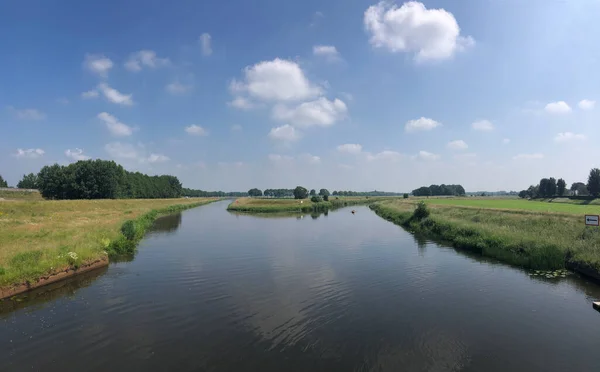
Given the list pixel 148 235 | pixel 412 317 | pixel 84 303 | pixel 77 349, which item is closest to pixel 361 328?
pixel 412 317

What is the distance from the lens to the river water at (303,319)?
38.0ft

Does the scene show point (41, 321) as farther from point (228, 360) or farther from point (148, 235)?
point (148, 235)

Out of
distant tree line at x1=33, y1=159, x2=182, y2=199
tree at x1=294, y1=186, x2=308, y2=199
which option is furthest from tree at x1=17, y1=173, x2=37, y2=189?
tree at x1=294, y1=186, x2=308, y2=199

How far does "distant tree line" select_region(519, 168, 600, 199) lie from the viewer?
10906 centimetres

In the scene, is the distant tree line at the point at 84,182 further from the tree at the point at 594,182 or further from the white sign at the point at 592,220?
the tree at the point at 594,182

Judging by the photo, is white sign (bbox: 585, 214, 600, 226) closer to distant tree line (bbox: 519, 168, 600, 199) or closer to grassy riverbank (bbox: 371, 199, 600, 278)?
grassy riverbank (bbox: 371, 199, 600, 278)

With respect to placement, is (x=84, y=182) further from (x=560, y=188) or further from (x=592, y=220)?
(x=560, y=188)

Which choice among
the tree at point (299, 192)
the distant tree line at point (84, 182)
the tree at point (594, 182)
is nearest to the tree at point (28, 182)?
the distant tree line at point (84, 182)

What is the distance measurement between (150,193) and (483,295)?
158 m

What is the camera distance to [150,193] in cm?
15412

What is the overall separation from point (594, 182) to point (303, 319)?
136488 mm

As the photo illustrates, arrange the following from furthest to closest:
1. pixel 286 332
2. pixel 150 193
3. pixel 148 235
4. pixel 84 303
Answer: pixel 150 193
pixel 148 235
pixel 84 303
pixel 286 332

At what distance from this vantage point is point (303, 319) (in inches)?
592

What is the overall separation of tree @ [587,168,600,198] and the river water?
116036mm
